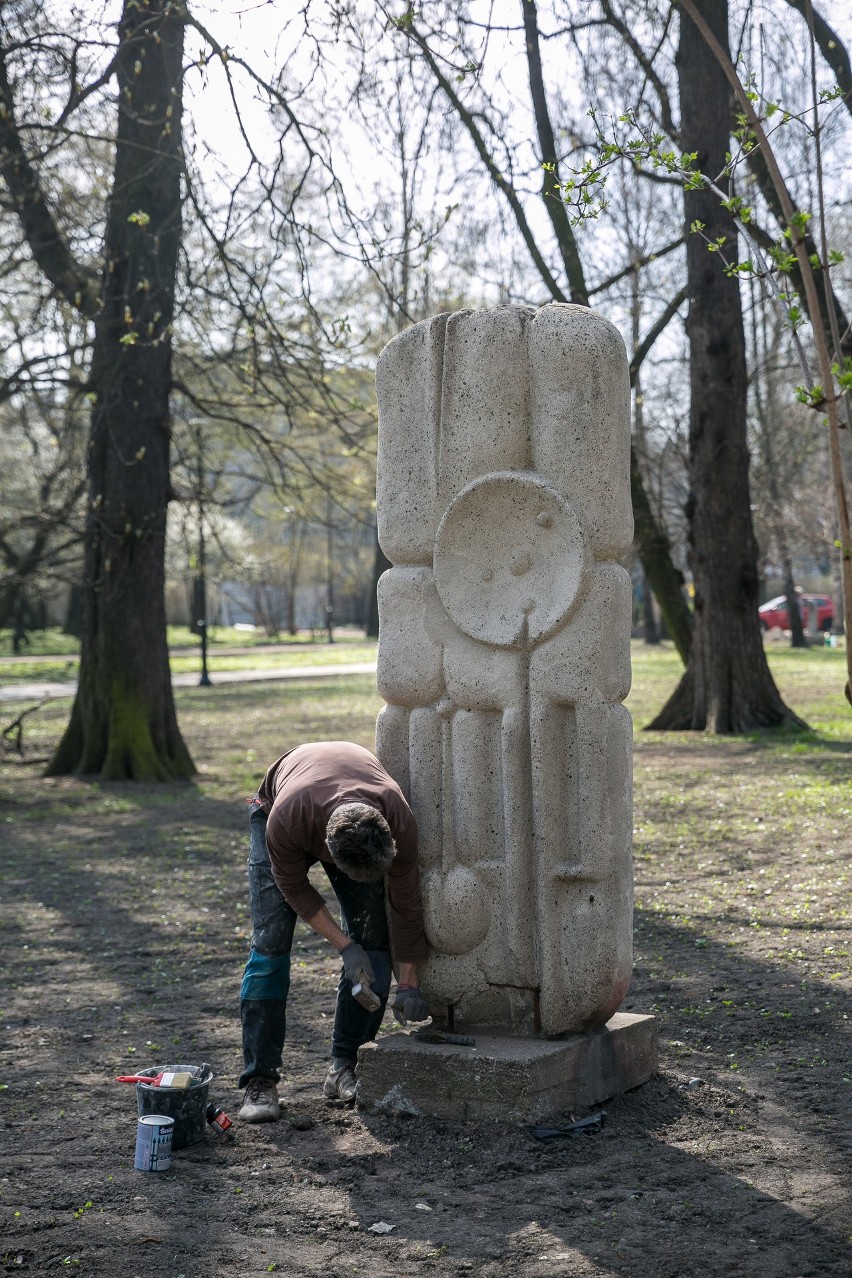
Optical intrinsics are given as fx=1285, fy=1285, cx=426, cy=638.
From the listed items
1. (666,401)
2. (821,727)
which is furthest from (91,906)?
(666,401)

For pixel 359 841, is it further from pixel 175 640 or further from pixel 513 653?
pixel 175 640

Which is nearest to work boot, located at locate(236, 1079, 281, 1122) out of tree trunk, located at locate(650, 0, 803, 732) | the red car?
tree trunk, located at locate(650, 0, 803, 732)

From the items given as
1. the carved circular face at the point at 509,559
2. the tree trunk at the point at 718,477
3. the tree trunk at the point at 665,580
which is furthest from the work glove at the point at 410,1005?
the tree trunk at the point at 665,580

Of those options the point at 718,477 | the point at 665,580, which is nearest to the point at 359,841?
the point at 718,477

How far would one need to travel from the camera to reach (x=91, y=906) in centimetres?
824

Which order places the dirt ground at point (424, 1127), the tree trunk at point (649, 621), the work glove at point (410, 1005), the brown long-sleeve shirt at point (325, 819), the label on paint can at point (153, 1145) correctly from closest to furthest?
1. the dirt ground at point (424, 1127)
2. the label on paint can at point (153, 1145)
3. the brown long-sleeve shirt at point (325, 819)
4. the work glove at point (410, 1005)
5. the tree trunk at point (649, 621)

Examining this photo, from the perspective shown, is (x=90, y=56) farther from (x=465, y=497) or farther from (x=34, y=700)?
(x=34, y=700)

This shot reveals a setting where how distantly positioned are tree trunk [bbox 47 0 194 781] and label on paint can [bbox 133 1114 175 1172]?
343 inches

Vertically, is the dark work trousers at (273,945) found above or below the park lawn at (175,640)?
below

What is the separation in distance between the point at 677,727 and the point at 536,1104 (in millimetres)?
11579

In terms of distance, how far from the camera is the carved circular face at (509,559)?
4734mm

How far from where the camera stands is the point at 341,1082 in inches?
193

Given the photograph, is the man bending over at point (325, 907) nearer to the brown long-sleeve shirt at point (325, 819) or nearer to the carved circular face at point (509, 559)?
the brown long-sleeve shirt at point (325, 819)

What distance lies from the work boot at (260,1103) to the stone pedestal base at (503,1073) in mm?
317
